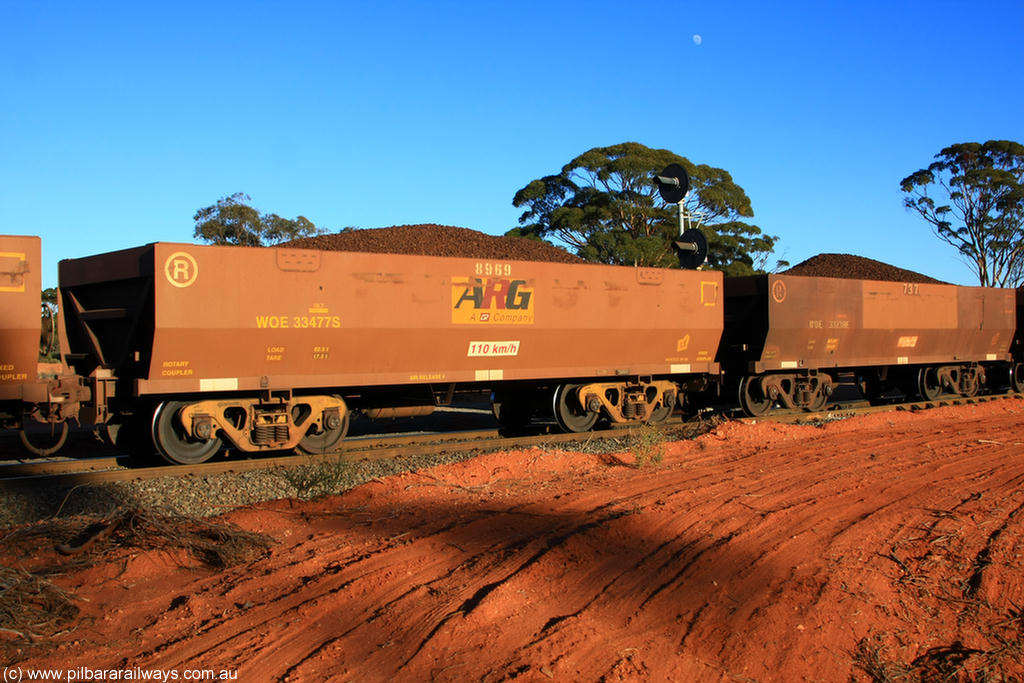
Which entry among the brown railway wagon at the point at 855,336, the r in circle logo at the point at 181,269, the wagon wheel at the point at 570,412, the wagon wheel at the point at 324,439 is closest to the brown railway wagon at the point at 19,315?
the r in circle logo at the point at 181,269

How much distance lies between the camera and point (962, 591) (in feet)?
17.4

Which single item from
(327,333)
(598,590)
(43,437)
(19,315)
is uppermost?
(19,315)

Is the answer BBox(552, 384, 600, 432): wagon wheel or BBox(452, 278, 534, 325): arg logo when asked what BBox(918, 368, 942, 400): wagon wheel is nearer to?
BBox(552, 384, 600, 432): wagon wheel

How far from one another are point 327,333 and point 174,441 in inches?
94.6

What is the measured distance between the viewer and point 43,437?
13773mm

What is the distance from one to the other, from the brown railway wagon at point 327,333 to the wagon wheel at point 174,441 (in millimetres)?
18

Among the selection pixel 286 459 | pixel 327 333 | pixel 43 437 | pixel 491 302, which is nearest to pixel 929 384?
pixel 491 302

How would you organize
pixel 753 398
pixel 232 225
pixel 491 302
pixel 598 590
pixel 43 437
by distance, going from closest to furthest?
pixel 598 590 < pixel 491 302 < pixel 43 437 < pixel 753 398 < pixel 232 225

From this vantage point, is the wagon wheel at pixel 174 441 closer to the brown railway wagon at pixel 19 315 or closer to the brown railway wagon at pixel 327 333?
the brown railway wagon at pixel 327 333

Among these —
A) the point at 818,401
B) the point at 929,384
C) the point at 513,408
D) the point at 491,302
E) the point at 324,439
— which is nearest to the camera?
the point at 324,439

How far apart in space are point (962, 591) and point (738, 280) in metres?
11.9

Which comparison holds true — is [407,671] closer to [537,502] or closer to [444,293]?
[537,502]

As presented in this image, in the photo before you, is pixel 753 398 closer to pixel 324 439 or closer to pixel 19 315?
pixel 324 439

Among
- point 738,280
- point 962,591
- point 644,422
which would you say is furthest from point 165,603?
point 738,280
